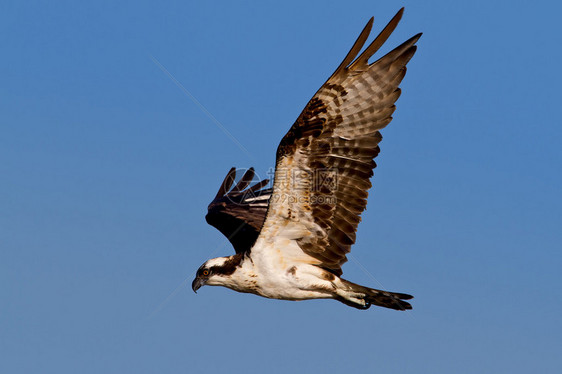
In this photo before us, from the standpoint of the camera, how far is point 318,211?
9.30 meters

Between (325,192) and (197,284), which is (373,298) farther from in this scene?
(197,284)

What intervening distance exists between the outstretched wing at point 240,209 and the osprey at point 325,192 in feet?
4.25

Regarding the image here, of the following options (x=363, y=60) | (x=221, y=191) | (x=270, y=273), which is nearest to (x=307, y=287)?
(x=270, y=273)

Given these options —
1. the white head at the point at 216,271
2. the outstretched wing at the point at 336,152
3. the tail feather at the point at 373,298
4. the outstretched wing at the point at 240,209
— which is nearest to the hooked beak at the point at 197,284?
the white head at the point at 216,271

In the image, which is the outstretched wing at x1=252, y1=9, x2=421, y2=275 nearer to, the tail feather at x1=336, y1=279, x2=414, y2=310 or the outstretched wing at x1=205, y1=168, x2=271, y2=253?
the tail feather at x1=336, y1=279, x2=414, y2=310

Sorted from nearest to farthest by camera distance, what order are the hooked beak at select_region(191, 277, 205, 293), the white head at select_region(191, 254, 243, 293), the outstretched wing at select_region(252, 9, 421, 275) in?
the outstretched wing at select_region(252, 9, 421, 275), the white head at select_region(191, 254, 243, 293), the hooked beak at select_region(191, 277, 205, 293)

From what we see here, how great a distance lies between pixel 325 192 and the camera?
30.0 ft

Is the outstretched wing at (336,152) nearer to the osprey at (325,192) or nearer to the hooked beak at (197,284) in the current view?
the osprey at (325,192)

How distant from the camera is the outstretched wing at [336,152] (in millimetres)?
8656

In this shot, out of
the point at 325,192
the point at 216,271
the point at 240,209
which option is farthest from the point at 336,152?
the point at 240,209

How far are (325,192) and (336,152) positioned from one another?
0.50 meters

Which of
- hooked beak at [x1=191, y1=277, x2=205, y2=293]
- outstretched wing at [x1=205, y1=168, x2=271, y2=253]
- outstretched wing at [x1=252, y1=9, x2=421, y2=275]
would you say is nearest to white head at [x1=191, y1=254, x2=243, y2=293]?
hooked beak at [x1=191, y1=277, x2=205, y2=293]

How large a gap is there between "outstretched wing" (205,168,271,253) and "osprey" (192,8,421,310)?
130cm

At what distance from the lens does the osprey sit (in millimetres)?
8688
